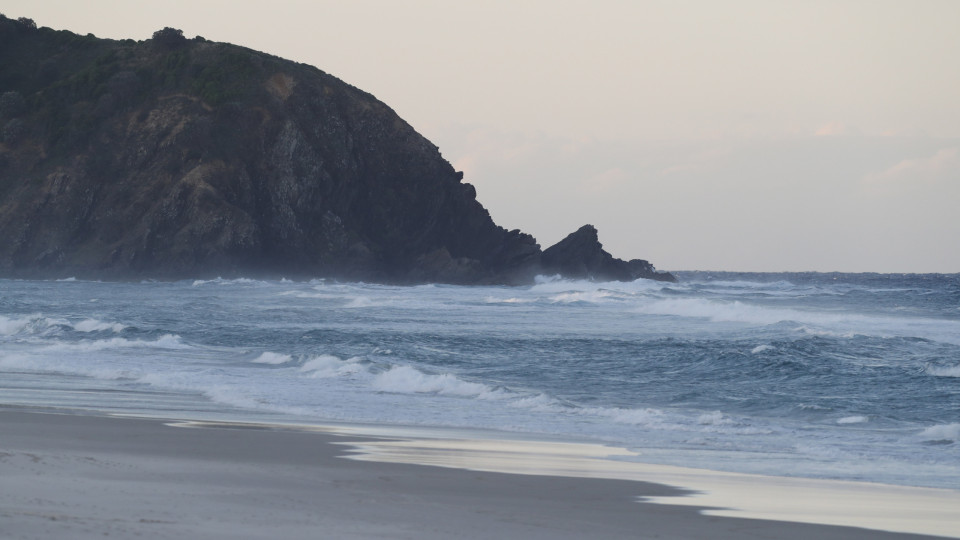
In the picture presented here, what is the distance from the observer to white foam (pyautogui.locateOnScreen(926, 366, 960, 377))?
54.9ft

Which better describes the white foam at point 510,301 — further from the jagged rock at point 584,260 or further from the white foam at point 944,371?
the jagged rock at point 584,260

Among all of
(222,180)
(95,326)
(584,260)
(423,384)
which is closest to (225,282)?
(222,180)

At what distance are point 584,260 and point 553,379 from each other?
5962cm

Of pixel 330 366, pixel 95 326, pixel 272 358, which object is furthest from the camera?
pixel 95 326

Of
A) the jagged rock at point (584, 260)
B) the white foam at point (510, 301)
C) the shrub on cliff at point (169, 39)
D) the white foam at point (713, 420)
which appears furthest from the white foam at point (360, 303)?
the shrub on cliff at point (169, 39)

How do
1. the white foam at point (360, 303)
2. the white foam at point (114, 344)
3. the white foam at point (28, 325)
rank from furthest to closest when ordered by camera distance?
the white foam at point (360, 303) < the white foam at point (28, 325) < the white foam at point (114, 344)

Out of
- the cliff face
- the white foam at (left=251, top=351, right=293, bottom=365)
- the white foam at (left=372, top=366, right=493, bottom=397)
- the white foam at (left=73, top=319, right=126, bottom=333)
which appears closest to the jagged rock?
the cliff face

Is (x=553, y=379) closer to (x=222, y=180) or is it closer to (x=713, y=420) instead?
(x=713, y=420)

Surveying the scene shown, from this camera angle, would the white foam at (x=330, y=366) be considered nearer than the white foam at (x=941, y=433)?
No

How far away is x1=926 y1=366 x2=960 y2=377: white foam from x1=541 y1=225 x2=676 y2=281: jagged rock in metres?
56.6

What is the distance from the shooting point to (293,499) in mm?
6508

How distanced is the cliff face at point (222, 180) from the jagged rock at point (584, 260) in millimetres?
1688

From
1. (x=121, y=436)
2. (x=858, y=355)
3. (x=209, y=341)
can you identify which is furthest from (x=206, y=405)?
(x=858, y=355)

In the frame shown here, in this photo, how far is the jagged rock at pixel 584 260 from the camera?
75000 millimetres
